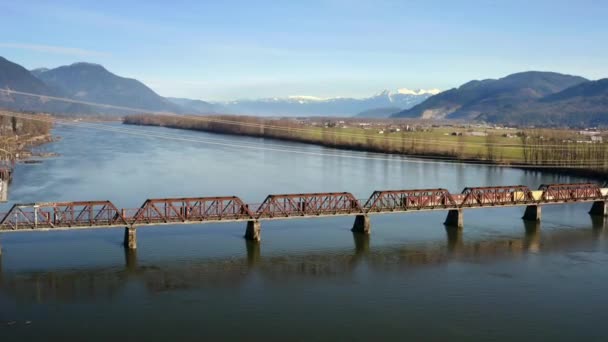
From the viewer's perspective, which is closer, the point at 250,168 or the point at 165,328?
the point at 165,328

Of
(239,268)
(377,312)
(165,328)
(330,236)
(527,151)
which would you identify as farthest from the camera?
(527,151)

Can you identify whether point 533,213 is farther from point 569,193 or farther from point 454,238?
point 454,238

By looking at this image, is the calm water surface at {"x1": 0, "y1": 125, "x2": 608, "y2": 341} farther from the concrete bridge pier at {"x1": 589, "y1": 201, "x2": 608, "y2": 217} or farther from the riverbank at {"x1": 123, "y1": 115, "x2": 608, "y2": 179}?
the riverbank at {"x1": 123, "y1": 115, "x2": 608, "y2": 179}

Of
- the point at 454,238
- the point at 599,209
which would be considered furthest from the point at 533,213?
the point at 454,238

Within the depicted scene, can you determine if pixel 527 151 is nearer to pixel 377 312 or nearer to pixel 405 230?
pixel 405 230

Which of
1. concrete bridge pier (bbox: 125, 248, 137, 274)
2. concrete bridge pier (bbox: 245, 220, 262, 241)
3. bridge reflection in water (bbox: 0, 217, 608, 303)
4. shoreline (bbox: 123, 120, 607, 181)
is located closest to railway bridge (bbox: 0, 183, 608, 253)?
concrete bridge pier (bbox: 245, 220, 262, 241)


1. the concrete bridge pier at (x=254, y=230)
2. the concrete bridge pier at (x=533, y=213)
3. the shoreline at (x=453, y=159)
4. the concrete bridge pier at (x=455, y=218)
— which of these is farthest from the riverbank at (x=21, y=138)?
the concrete bridge pier at (x=533, y=213)

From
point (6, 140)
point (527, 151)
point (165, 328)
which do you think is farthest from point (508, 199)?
point (6, 140)
